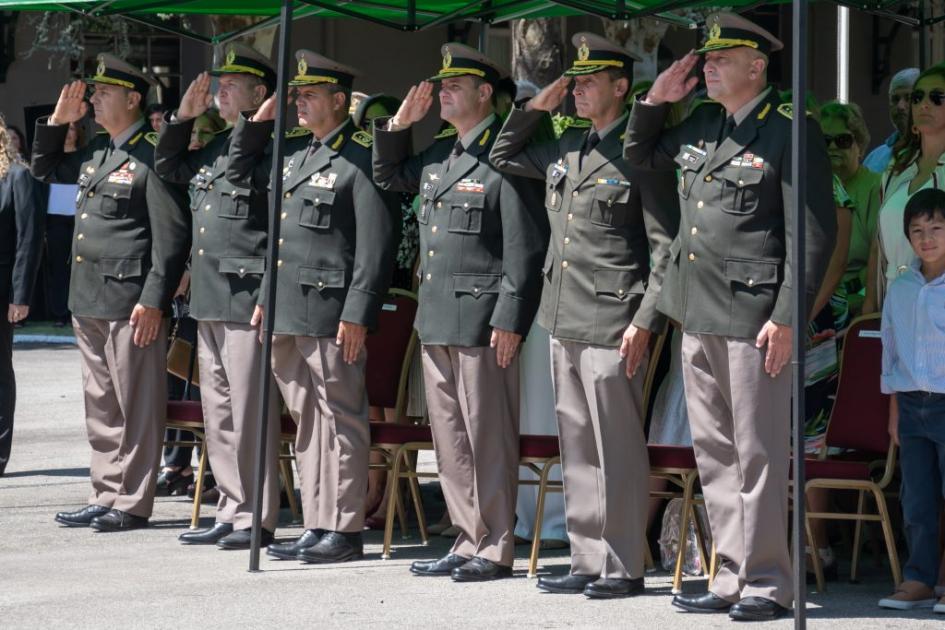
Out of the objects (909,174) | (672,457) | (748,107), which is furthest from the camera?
(909,174)

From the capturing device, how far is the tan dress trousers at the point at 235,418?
8.00 m

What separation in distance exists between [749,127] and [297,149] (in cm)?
226

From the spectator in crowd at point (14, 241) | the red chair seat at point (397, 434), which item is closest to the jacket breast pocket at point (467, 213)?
the red chair seat at point (397, 434)

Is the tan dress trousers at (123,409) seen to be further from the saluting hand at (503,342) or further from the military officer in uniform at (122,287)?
the saluting hand at (503,342)

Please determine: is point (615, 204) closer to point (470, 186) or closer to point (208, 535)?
point (470, 186)

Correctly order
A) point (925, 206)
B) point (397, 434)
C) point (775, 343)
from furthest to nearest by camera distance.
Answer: point (397, 434) → point (925, 206) → point (775, 343)

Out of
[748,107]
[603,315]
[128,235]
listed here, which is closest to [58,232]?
[128,235]

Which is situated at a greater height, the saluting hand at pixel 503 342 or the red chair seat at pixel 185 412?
the saluting hand at pixel 503 342

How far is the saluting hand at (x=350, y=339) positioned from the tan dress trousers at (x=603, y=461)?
0.96 m

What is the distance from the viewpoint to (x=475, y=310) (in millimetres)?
7254

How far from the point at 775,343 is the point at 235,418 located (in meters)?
2.79

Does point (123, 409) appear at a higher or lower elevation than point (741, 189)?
lower

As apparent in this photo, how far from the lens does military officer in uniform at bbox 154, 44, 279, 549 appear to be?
26.2 feet

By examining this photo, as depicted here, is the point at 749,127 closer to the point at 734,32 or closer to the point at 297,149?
the point at 734,32
